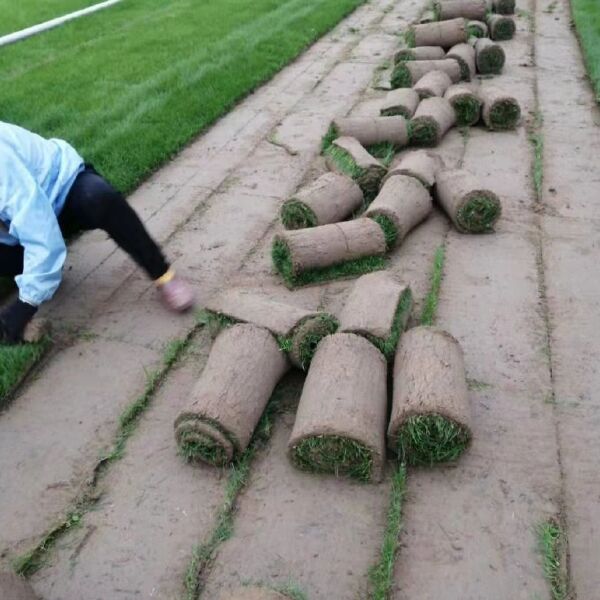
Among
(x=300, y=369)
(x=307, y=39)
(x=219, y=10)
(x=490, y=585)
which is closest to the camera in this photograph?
(x=490, y=585)

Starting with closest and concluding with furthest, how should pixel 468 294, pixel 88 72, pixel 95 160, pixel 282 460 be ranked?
1. pixel 282 460
2. pixel 468 294
3. pixel 95 160
4. pixel 88 72

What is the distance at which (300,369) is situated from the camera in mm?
3660

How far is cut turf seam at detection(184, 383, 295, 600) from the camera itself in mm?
2676

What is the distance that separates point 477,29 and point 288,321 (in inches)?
296

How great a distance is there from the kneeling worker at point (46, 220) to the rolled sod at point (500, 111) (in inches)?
154

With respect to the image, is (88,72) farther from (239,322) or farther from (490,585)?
(490,585)

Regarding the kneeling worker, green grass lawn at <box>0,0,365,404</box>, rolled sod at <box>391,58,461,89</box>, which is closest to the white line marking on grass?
green grass lawn at <box>0,0,365,404</box>

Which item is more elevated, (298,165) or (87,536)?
(87,536)

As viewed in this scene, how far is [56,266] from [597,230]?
143 inches

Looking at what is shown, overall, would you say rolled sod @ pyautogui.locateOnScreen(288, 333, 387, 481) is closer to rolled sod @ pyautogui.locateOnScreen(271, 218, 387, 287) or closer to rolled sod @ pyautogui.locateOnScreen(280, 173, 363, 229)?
rolled sod @ pyautogui.locateOnScreen(271, 218, 387, 287)

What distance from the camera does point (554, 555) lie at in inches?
107

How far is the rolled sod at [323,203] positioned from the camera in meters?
4.84

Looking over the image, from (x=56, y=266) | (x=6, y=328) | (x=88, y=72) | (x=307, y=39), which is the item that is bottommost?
(x=307, y=39)

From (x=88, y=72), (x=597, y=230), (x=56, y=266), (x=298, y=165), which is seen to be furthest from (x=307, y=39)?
(x=56, y=266)
